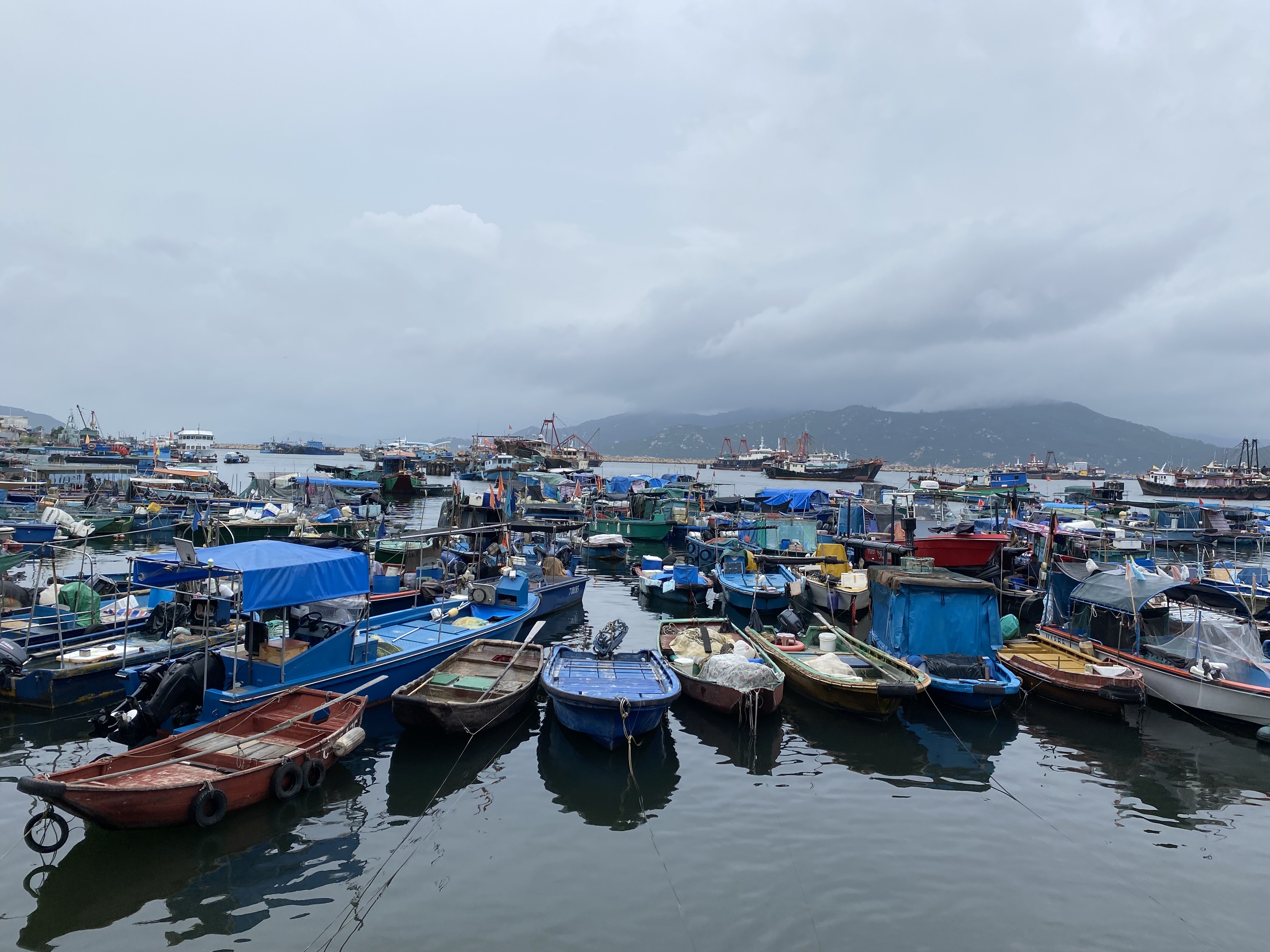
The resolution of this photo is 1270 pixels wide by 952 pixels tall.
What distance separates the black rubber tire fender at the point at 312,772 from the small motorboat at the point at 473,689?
6.69ft

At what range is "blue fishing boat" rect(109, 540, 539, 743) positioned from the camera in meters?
11.9

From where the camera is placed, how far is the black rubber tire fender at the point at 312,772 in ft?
34.8

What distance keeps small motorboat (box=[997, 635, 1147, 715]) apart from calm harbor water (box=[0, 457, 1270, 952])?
3.27ft

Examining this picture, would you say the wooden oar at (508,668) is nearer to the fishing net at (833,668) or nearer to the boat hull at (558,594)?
the boat hull at (558,594)

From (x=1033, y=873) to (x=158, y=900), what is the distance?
11495mm

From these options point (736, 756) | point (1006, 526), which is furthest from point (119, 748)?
point (1006, 526)

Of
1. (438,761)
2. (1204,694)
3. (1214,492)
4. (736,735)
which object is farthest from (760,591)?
(1214,492)

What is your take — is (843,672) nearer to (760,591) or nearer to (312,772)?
(760,591)

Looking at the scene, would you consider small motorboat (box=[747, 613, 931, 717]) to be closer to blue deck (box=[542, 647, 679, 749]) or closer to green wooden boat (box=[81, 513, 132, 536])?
blue deck (box=[542, 647, 679, 749])

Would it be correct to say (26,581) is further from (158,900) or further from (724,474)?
(724,474)

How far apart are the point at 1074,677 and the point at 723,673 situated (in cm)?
851

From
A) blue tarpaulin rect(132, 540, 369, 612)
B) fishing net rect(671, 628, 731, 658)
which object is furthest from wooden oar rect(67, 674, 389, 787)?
fishing net rect(671, 628, 731, 658)

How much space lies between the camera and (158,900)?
827 centimetres

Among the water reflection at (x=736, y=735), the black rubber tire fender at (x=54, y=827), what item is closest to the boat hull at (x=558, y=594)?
the water reflection at (x=736, y=735)
